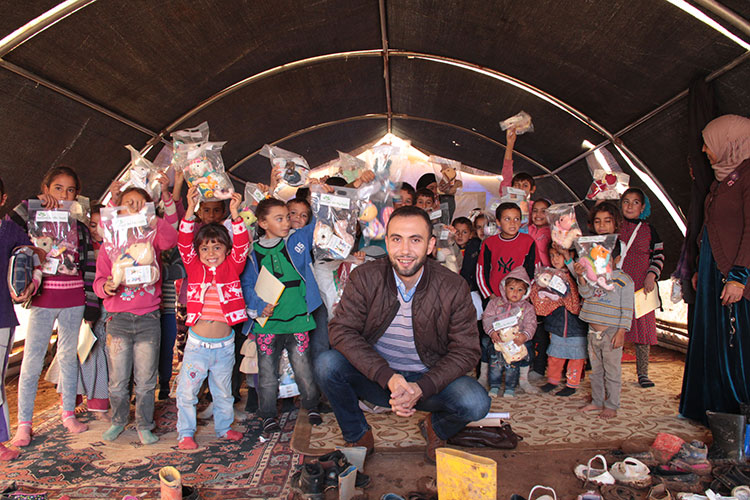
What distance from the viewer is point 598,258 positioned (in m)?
3.23

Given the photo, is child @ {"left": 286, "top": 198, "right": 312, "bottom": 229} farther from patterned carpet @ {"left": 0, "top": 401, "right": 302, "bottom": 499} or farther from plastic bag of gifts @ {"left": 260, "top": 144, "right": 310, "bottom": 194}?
patterned carpet @ {"left": 0, "top": 401, "right": 302, "bottom": 499}

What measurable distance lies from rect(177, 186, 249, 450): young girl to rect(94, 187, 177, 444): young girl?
0.88ft

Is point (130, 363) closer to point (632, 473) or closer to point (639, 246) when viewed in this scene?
point (632, 473)

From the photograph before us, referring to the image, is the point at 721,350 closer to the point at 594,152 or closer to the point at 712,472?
the point at 712,472

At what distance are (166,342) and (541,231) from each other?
3314mm

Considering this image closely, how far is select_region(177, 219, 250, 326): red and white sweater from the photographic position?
2.91 metres

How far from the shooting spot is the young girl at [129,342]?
291 cm

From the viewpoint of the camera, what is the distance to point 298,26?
3988 millimetres

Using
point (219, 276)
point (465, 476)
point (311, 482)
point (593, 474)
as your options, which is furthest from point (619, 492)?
point (219, 276)

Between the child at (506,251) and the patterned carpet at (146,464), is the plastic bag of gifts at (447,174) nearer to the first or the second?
the child at (506,251)

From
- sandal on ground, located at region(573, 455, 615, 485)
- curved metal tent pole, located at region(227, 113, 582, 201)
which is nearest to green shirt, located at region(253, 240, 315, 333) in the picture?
sandal on ground, located at region(573, 455, 615, 485)

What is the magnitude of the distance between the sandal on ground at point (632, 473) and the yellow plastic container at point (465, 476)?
0.87 meters

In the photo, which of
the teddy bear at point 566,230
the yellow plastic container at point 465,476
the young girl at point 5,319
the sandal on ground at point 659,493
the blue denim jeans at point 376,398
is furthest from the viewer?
the teddy bear at point 566,230

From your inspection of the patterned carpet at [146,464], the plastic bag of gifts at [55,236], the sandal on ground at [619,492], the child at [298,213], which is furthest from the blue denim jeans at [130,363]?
the sandal on ground at [619,492]
